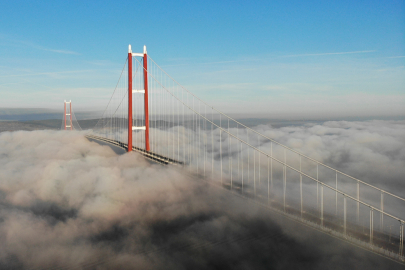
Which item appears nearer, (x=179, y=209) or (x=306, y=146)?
(x=179, y=209)

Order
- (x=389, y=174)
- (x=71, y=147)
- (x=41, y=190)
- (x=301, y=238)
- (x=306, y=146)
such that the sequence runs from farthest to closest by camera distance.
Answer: (x=306, y=146), (x=389, y=174), (x=71, y=147), (x=41, y=190), (x=301, y=238)

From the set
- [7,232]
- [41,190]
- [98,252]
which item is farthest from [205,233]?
[41,190]

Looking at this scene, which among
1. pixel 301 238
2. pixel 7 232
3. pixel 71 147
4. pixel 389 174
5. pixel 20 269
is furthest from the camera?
pixel 389 174

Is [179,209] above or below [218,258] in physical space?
above

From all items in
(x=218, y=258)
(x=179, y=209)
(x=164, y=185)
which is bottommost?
(x=218, y=258)

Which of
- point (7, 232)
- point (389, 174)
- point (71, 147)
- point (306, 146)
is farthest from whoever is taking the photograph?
point (306, 146)

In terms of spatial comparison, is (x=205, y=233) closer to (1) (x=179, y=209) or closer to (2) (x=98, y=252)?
(1) (x=179, y=209)

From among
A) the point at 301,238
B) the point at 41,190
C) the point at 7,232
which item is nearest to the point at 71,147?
the point at 41,190

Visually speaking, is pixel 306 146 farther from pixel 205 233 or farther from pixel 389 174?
pixel 205 233

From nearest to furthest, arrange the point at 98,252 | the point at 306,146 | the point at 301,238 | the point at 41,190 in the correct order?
the point at 98,252 < the point at 301,238 < the point at 41,190 < the point at 306,146
